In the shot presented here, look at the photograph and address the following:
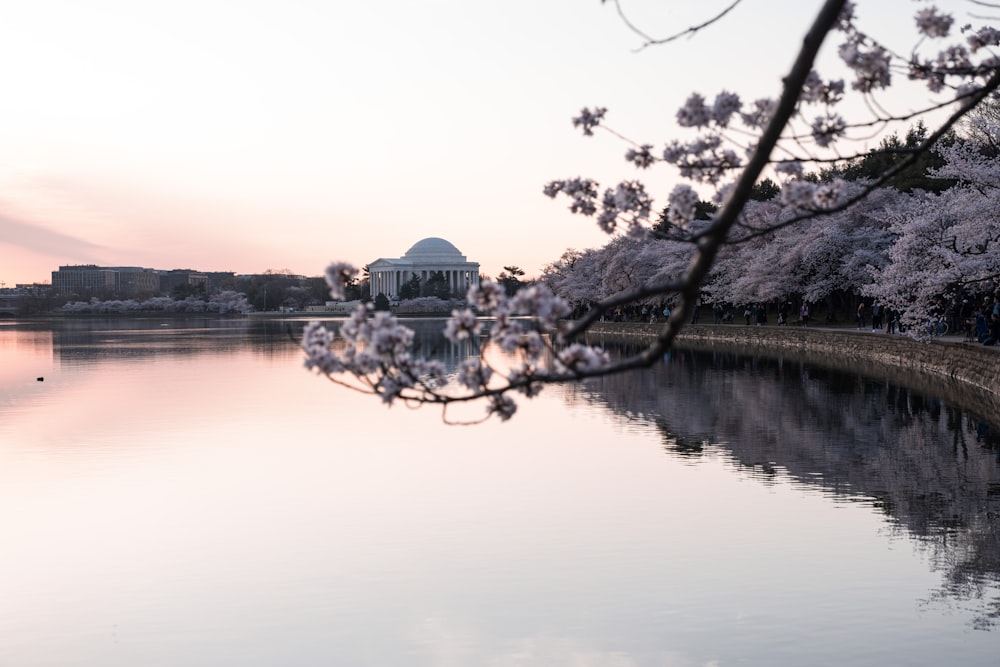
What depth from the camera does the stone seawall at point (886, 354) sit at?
104 feet

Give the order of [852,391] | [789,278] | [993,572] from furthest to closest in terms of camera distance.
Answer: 1. [789,278]
2. [852,391]
3. [993,572]

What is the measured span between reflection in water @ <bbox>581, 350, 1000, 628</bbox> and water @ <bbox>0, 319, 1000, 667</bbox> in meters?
0.10

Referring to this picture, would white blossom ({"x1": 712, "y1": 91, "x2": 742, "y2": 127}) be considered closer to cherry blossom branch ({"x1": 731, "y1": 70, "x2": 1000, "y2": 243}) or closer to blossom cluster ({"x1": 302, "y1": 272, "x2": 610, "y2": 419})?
cherry blossom branch ({"x1": 731, "y1": 70, "x2": 1000, "y2": 243})

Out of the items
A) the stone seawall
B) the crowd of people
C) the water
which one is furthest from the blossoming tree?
the crowd of people

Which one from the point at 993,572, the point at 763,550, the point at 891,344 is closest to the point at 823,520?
the point at 763,550

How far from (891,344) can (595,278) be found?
60.7 m

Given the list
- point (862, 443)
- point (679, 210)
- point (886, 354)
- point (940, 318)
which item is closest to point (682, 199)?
point (679, 210)

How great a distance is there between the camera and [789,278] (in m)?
65.9

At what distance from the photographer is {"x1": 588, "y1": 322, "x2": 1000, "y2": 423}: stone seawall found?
31.7 meters

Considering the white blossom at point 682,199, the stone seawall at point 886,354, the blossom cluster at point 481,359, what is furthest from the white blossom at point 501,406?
the stone seawall at point 886,354

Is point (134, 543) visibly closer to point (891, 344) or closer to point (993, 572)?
point (993, 572)

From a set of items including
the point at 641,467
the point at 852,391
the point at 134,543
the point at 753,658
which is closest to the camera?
the point at 753,658

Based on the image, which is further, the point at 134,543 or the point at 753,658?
the point at 134,543

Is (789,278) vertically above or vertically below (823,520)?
above
